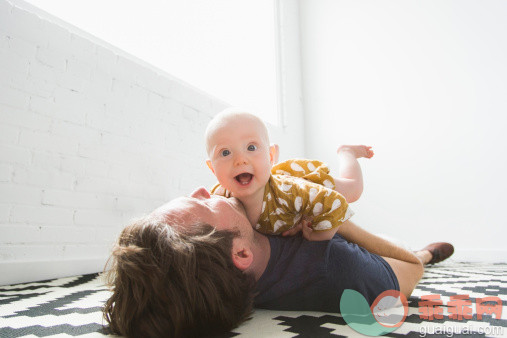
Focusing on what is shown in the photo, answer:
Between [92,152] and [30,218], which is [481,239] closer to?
[92,152]

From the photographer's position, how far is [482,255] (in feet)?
8.57

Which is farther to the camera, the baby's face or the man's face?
the baby's face

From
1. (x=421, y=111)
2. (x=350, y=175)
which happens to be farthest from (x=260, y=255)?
(x=421, y=111)

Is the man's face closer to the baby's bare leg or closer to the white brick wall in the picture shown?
the baby's bare leg

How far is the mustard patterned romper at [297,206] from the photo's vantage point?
0.94 meters

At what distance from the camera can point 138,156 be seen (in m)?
1.91

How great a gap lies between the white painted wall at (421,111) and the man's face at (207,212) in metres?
2.40

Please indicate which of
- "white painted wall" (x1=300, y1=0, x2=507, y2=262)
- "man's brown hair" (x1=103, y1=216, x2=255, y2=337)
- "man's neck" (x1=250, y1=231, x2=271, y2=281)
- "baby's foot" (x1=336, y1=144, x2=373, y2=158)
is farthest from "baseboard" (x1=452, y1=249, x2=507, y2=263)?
"man's brown hair" (x1=103, y1=216, x2=255, y2=337)

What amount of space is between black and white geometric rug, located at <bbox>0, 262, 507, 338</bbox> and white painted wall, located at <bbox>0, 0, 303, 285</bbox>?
344mm

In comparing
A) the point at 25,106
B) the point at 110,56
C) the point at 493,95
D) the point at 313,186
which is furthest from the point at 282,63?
the point at 313,186

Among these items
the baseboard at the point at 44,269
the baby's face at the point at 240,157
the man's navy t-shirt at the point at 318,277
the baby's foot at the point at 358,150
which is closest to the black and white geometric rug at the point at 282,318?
the man's navy t-shirt at the point at 318,277

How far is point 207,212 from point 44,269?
1.04m

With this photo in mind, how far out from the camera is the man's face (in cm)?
77

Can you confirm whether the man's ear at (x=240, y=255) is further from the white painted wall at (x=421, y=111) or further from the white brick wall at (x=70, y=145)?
the white painted wall at (x=421, y=111)
